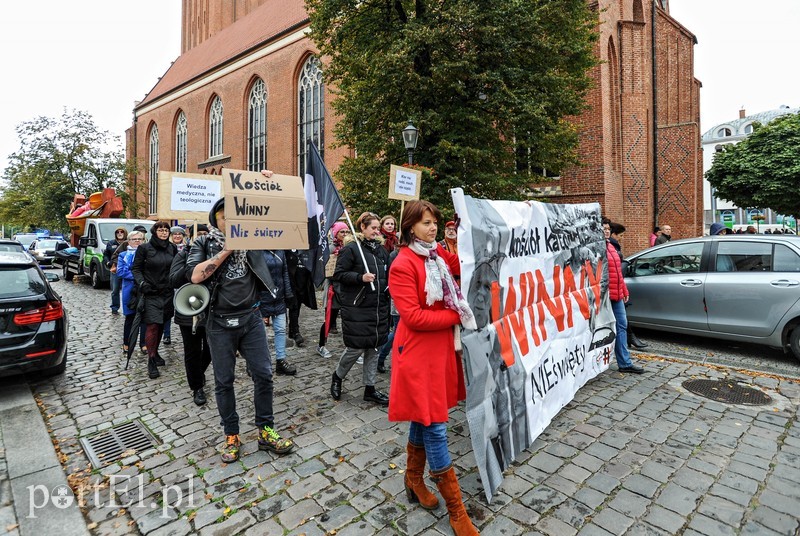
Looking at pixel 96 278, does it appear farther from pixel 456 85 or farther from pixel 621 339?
pixel 621 339

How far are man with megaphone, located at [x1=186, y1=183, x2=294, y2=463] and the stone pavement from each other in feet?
0.65

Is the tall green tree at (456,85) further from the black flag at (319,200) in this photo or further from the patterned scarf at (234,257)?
the patterned scarf at (234,257)

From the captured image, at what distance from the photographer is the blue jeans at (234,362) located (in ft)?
10.9

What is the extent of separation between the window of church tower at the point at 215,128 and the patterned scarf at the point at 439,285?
34.9 metres

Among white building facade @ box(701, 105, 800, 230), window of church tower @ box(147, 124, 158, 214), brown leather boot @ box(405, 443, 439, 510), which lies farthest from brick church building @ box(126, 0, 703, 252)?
white building facade @ box(701, 105, 800, 230)

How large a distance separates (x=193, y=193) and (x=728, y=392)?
6.63 meters

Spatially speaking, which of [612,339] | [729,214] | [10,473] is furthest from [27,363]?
[729,214]

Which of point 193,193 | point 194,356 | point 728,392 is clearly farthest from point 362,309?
point 728,392

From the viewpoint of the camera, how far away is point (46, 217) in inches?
1113

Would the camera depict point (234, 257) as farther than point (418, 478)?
Yes

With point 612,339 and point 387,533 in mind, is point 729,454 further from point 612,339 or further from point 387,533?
point 387,533

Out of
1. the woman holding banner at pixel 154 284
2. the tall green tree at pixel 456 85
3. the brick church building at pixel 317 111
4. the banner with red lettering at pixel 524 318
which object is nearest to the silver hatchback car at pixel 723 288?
the banner with red lettering at pixel 524 318

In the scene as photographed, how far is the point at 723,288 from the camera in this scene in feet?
20.4

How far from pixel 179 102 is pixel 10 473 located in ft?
133
